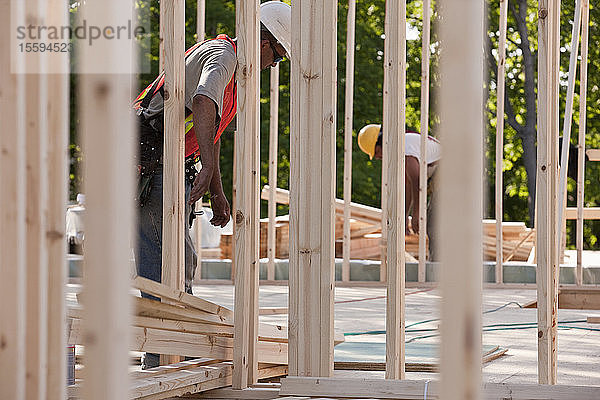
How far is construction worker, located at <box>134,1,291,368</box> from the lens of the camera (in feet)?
11.4

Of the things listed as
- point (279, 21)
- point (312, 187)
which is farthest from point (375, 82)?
point (312, 187)

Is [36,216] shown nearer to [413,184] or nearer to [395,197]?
[395,197]

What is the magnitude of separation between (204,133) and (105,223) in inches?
89.5

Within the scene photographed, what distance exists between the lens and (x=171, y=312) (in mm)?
3205

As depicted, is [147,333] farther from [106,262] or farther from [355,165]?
[355,165]

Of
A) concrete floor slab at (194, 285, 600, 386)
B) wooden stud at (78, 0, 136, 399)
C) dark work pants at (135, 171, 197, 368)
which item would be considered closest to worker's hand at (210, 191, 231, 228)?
dark work pants at (135, 171, 197, 368)

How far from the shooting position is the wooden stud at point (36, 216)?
157 centimetres

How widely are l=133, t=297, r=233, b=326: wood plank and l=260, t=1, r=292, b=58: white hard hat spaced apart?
3.80ft

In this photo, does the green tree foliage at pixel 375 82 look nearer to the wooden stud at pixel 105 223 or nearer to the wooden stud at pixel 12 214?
the wooden stud at pixel 12 214

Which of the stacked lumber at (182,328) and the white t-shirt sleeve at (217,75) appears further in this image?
the white t-shirt sleeve at (217,75)

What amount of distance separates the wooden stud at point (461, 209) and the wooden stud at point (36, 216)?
2.45ft

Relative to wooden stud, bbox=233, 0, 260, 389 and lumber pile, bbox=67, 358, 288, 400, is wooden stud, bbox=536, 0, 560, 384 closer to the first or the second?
wooden stud, bbox=233, 0, 260, 389

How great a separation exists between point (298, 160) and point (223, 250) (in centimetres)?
746

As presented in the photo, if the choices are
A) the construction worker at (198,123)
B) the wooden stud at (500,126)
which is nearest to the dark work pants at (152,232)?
the construction worker at (198,123)
